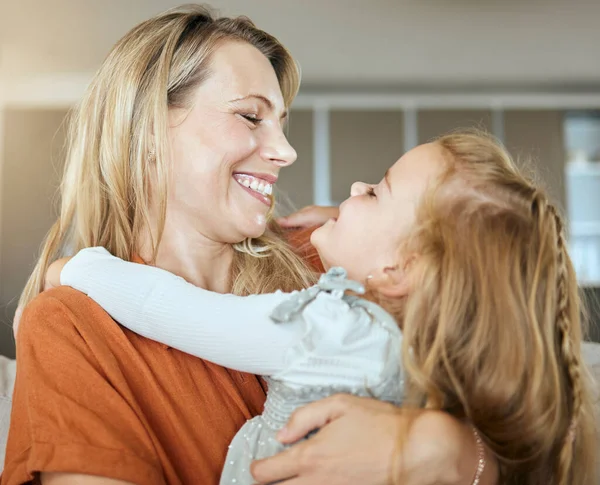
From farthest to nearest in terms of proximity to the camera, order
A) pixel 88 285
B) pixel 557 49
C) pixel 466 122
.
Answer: pixel 466 122, pixel 557 49, pixel 88 285

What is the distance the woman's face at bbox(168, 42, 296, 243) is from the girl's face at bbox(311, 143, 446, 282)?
0.29m

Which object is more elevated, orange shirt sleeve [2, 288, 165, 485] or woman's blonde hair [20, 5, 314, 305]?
woman's blonde hair [20, 5, 314, 305]

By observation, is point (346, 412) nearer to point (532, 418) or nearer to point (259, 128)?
point (532, 418)

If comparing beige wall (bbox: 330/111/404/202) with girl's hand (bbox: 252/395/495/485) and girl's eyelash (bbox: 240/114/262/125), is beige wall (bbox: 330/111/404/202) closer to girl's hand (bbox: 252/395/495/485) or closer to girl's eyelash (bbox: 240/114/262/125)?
girl's eyelash (bbox: 240/114/262/125)

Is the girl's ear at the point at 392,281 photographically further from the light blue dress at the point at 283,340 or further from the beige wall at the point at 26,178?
the beige wall at the point at 26,178

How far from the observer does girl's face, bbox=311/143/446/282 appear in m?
1.22

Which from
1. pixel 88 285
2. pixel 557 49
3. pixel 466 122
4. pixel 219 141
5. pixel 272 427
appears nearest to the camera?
pixel 272 427

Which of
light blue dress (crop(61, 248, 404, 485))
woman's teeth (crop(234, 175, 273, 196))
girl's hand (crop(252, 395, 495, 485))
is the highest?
woman's teeth (crop(234, 175, 273, 196))

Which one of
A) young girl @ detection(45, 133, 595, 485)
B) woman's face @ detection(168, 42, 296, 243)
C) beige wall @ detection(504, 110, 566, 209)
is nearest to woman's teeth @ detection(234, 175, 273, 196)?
woman's face @ detection(168, 42, 296, 243)

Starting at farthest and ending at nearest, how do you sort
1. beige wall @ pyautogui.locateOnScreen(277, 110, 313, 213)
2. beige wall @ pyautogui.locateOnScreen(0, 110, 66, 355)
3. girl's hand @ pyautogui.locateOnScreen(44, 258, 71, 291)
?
beige wall @ pyautogui.locateOnScreen(277, 110, 313, 213), beige wall @ pyautogui.locateOnScreen(0, 110, 66, 355), girl's hand @ pyautogui.locateOnScreen(44, 258, 71, 291)

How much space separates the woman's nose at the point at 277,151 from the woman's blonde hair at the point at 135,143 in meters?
0.21

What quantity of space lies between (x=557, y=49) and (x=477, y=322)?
5.63 m

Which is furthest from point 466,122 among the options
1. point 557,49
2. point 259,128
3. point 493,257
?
point 493,257

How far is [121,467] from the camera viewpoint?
0.98m
